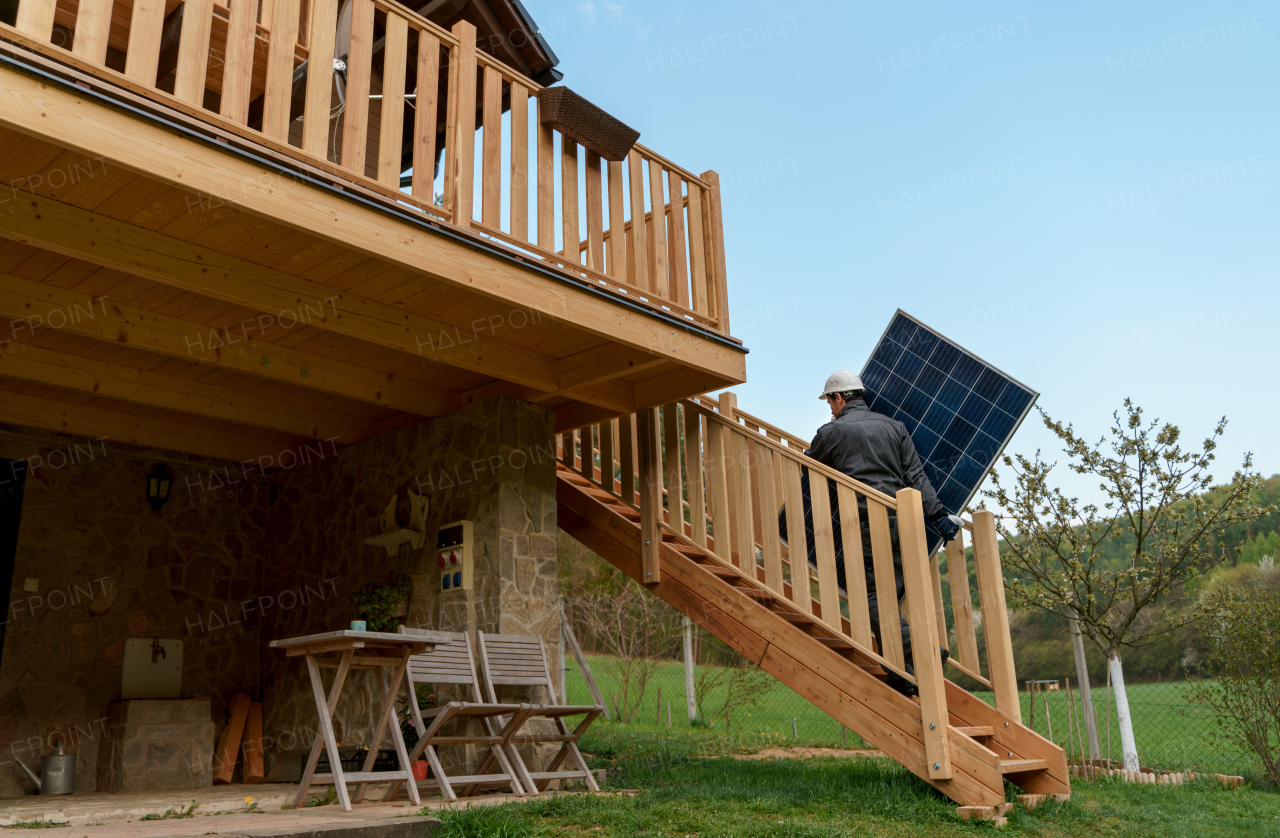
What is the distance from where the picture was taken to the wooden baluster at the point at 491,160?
4855 millimetres

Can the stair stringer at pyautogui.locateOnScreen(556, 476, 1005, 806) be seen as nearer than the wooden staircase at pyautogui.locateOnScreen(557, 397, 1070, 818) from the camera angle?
Yes

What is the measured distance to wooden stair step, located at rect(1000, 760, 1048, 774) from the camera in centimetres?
464

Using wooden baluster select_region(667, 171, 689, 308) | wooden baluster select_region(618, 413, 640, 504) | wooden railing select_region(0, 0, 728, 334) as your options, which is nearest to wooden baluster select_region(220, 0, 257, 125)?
wooden railing select_region(0, 0, 728, 334)

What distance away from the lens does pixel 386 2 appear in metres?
4.55

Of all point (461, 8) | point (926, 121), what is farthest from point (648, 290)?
point (926, 121)

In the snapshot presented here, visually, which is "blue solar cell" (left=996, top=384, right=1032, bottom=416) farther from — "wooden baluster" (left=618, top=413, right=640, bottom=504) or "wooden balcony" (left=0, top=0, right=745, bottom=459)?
"wooden baluster" (left=618, top=413, right=640, bottom=504)

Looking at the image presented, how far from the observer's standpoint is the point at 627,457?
6902mm

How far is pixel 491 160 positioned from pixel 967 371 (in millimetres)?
3508

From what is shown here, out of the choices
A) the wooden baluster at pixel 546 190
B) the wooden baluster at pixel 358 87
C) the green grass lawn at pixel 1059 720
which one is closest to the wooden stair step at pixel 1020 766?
the green grass lawn at pixel 1059 720

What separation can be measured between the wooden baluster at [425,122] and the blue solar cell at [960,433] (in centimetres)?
376

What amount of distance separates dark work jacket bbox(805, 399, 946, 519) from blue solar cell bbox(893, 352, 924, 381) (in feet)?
2.08

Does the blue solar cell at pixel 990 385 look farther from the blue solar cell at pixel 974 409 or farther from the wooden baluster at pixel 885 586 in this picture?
the wooden baluster at pixel 885 586

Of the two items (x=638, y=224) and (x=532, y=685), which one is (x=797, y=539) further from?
(x=638, y=224)

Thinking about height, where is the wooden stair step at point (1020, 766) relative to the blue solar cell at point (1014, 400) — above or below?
below
